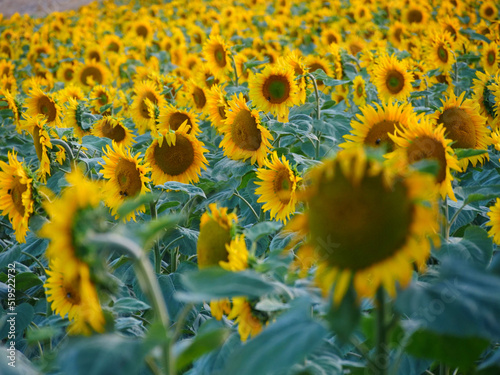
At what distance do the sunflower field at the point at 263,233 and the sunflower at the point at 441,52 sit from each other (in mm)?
21

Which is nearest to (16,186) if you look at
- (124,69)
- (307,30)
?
(124,69)

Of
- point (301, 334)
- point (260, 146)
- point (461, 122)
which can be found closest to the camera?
point (301, 334)

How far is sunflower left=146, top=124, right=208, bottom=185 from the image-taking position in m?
2.23

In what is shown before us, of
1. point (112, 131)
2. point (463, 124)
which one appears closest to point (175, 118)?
point (112, 131)

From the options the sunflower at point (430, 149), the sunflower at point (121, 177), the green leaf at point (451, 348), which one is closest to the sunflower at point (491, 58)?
the sunflower at point (430, 149)

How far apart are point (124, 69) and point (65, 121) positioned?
3.06 metres

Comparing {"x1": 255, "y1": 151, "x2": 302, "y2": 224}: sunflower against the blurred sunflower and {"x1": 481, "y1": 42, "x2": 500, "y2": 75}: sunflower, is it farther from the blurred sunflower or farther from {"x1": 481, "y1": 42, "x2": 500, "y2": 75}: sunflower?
{"x1": 481, "y1": 42, "x2": 500, "y2": 75}: sunflower

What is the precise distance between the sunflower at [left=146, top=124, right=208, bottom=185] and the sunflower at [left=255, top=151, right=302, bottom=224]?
414 millimetres

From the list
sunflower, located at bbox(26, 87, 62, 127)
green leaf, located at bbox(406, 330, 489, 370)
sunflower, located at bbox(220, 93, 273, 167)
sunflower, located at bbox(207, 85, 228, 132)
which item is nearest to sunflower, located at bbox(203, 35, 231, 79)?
sunflower, located at bbox(207, 85, 228, 132)

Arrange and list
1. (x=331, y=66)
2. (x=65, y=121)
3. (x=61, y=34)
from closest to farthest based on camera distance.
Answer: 1. (x=65, y=121)
2. (x=331, y=66)
3. (x=61, y=34)

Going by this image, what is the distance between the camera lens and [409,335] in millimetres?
846

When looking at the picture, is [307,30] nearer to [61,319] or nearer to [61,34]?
[61,34]

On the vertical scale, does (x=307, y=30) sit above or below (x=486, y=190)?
above

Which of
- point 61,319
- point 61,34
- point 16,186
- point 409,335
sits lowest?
point 61,319
